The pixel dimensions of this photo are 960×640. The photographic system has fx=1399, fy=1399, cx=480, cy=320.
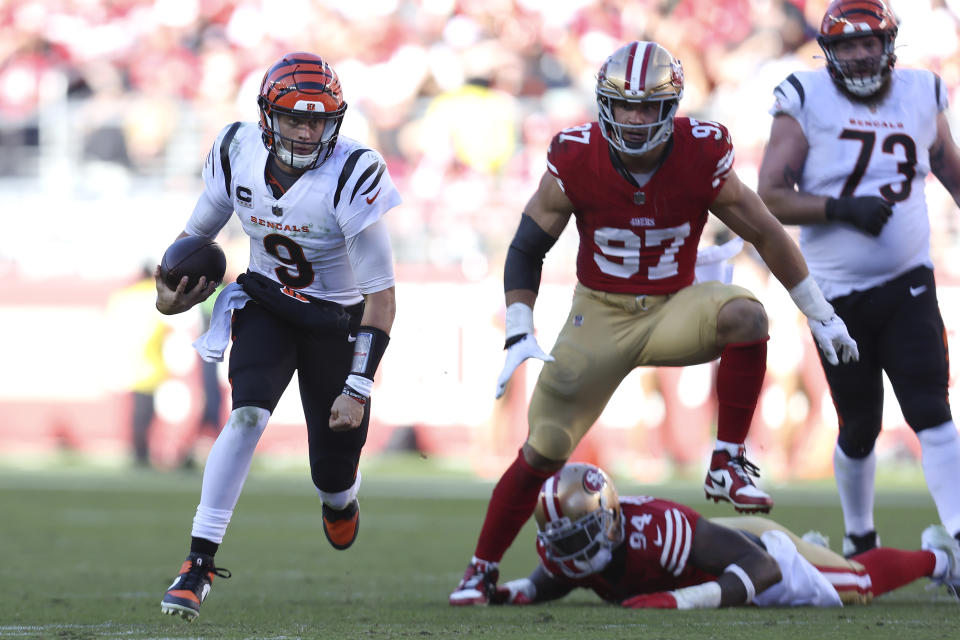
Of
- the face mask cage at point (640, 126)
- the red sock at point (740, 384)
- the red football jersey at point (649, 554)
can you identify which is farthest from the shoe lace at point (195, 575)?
the face mask cage at point (640, 126)

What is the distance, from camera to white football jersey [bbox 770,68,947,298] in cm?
525

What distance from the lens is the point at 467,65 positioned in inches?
579

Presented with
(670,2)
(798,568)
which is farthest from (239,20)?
(798,568)

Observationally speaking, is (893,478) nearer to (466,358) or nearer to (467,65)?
(466,358)

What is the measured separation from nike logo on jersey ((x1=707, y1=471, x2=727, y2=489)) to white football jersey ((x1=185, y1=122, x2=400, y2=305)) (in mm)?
1444

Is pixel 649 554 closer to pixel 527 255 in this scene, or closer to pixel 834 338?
pixel 834 338

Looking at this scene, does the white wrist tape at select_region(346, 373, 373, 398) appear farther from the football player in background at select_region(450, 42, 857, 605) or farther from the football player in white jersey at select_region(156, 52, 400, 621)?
the football player in background at select_region(450, 42, 857, 605)

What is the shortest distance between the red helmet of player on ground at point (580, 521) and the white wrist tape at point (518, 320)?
0.56 meters

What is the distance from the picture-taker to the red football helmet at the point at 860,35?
17.0 ft

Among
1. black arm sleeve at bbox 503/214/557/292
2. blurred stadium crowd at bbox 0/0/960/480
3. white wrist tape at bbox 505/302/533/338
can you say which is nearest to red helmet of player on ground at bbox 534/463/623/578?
white wrist tape at bbox 505/302/533/338

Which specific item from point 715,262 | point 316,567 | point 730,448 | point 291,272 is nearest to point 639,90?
point 715,262

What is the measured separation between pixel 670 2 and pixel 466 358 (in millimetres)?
4787

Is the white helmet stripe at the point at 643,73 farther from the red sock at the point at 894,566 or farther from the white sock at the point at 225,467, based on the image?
the red sock at the point at 894,566

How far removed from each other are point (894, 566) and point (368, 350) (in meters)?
2.09
